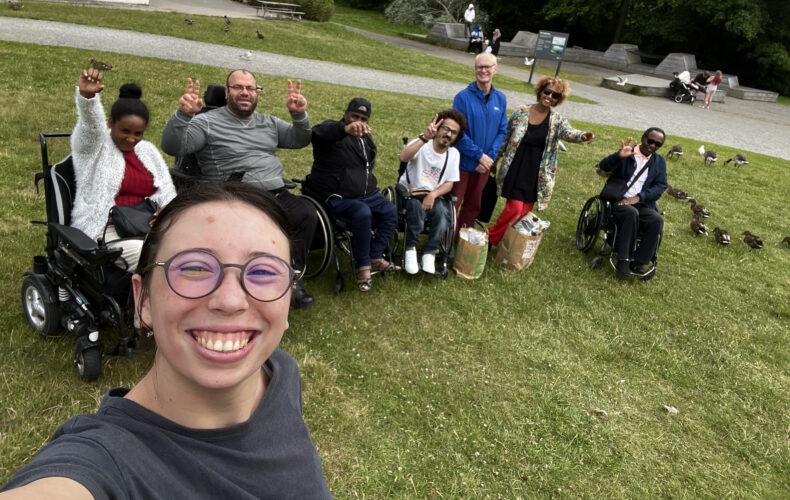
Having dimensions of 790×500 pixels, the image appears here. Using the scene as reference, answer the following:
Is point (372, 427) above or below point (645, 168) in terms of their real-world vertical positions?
below

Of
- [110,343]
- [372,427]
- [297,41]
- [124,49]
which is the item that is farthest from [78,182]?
[297,41]

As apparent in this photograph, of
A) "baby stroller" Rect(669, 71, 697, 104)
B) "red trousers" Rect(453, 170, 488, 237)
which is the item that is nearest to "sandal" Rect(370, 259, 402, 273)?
"red trousers" Rect(453, 170, 488, 237)

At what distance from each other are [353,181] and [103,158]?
76.2 inches

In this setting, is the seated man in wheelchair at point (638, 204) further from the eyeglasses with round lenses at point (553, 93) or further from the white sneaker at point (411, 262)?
the white sneaker at point (411, 262)

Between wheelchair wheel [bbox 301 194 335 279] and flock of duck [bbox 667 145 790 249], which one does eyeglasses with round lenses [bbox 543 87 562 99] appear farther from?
flock of duck [bbox 667 145 790 249]

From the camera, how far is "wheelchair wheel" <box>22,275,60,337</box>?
11.0ft

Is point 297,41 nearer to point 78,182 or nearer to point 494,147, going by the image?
point 494,147

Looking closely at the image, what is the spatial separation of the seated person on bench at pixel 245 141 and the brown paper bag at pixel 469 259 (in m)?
1.71

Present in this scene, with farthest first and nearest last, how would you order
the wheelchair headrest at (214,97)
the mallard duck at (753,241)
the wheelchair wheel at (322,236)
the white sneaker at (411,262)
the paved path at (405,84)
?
the paved path at (405,84) → the mallard duck at (753,241) → the white sneaker at (411,262) → the wheelchair headrest at (214,97) → the wheelchair wheel at (322,236)

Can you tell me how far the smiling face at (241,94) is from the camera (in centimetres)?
416

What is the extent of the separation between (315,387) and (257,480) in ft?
7.64

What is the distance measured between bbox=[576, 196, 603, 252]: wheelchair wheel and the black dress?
2.74ft

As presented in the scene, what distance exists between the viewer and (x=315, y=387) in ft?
A: 11.8

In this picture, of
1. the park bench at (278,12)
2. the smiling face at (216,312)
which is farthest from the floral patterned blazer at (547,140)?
the park bench at (278,12)
